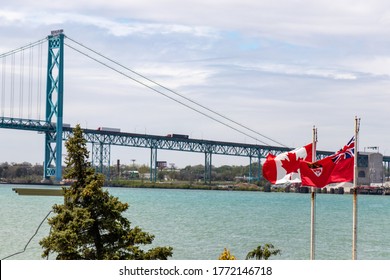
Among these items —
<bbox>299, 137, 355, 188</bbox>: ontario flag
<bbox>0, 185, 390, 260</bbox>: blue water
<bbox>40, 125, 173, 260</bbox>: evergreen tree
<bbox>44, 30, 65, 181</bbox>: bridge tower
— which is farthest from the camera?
<bbox>44, 30, 65, 181</bbox>: bridge tower

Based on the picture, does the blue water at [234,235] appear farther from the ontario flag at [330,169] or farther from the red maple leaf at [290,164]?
the ontario flag at [330,169]

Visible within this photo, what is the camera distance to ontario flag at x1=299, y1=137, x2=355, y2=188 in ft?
44.7

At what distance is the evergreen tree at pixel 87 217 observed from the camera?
14812 mm

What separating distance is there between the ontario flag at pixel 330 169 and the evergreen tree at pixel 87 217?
363 cm

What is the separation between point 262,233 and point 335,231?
6.27 m

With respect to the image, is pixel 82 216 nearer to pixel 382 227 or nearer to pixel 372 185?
pixel 382 227

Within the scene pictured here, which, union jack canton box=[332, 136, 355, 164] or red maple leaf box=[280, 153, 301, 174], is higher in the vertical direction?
union jack canton box=[332, 136, 355, 164]

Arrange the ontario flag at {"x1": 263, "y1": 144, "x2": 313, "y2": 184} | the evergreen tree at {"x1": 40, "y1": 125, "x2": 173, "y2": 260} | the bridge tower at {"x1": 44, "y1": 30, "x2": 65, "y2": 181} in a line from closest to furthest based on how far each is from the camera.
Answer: the ontario flag at {"x1": 263, "y1": 144, "x2": 313, "y2": 184}, the evergreen tree at {"x1": 40, "y1": 125, "x2": 173, "y2": 260}, the bridge tower at {"x1": 44, "y1": 30, "x2": 65, "y2": 181}

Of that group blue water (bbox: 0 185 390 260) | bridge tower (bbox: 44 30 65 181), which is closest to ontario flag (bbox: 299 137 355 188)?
blue water (bbox: 0 185 390 260)

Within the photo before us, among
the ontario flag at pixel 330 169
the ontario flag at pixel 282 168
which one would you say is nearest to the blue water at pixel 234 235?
the ontario flag at pixel 282 168

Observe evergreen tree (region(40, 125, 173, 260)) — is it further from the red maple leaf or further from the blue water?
the blue water

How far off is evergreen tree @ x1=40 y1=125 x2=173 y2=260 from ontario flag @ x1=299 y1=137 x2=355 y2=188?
3625mm
